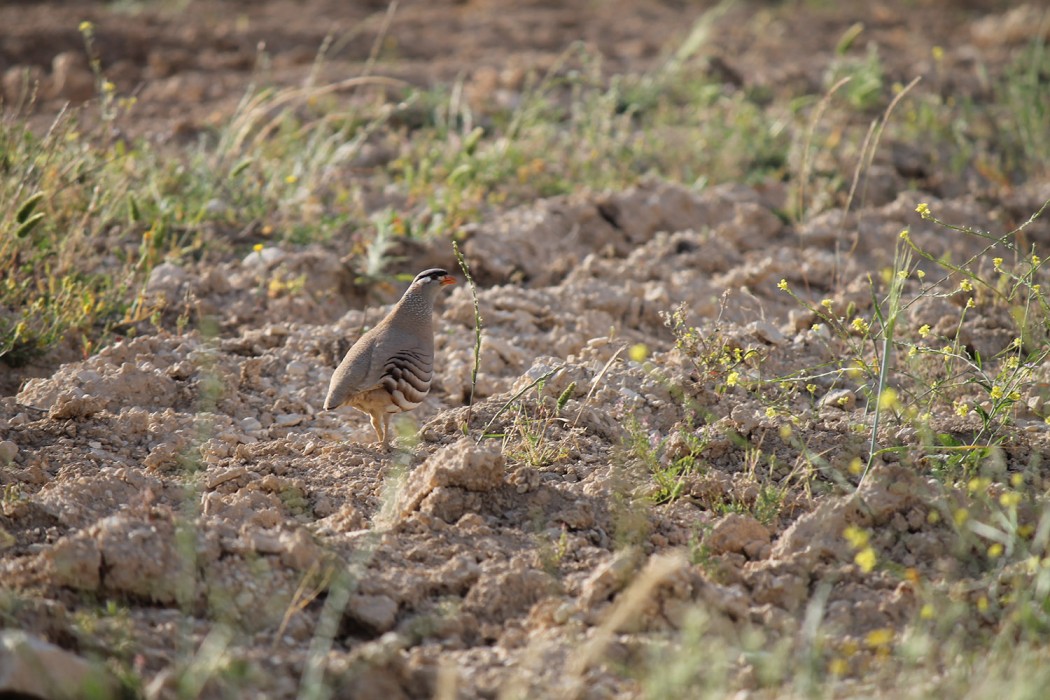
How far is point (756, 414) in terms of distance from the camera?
4.27 metres

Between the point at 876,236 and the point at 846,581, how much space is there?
3646 millimetres

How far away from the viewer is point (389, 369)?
443 cm

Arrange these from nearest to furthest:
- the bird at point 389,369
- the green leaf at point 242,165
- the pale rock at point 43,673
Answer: the pale rock at point 43,673
the bird at point 389,369
the green leaf at point 242,165

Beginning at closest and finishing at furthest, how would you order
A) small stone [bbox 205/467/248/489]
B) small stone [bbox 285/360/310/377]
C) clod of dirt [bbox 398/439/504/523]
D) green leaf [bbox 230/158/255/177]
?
clod of dirt [bbox 398/439/504/523]
small stone [bbox 205/467/248/489]
small stone [bbox 285/360/310/377]
green leaf [bbox 230/158/255/177]

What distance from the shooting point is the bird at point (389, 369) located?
4418 mm

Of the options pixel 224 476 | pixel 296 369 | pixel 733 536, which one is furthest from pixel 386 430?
pixel 733 536

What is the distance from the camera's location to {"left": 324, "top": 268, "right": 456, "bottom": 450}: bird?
4.42 meters

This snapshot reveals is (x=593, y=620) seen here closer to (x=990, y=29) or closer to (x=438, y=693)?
(x=438, y=693)

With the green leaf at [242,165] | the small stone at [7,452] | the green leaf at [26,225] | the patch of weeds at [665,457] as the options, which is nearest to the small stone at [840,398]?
the patch of weeds at [665,457]

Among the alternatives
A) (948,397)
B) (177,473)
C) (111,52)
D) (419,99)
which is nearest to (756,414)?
(948,397)

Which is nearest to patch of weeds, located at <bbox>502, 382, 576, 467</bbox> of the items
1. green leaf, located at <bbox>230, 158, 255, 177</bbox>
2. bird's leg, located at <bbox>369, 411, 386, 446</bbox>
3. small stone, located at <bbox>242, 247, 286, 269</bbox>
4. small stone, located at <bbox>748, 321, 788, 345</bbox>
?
bird's leg, located at <bbox>369, 411, 386, 446</bbox>

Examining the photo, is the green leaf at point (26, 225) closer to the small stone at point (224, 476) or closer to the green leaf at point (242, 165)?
the green leaf at point (242, 165)

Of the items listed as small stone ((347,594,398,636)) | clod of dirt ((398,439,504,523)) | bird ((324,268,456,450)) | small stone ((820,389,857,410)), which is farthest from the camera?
bird ((324,268,456,450))

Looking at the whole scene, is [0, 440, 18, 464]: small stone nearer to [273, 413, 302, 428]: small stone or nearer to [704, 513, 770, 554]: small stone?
[273, 413, 302, 428]: small stone
